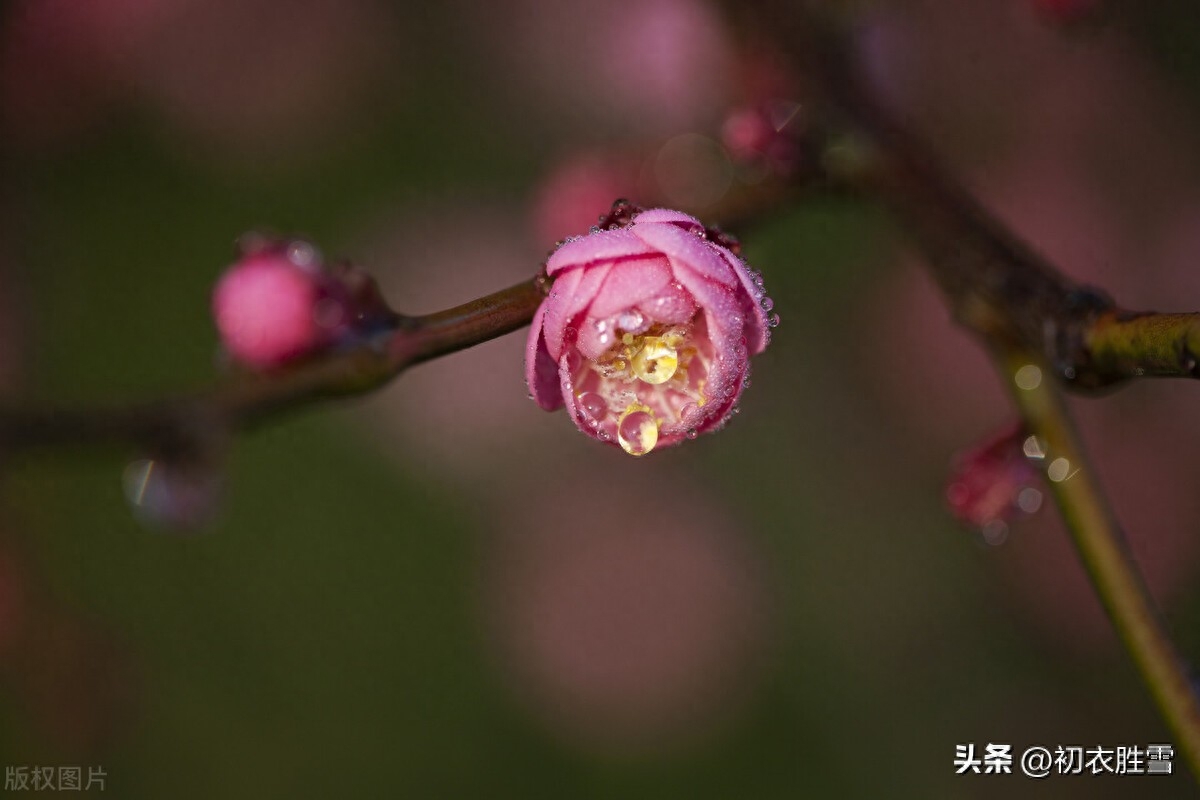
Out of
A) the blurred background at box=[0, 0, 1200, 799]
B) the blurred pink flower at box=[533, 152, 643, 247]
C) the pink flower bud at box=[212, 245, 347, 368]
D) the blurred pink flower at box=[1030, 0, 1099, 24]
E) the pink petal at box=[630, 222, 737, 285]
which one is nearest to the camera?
the pink petal at box=[630, 222, 737, 285]

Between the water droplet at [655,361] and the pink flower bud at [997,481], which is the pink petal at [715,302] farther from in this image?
the pink flower bud at [997,481]

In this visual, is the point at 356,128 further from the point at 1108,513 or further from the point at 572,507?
the point at 1108,513

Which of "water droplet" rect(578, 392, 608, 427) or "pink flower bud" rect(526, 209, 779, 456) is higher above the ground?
"pink flower bud" rect(526, 209, 779, 456)

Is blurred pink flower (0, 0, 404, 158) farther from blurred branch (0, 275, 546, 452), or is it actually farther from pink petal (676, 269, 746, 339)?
pink petal (676, 269, 746, 339)

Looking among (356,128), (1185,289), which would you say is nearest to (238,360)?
(356,128)

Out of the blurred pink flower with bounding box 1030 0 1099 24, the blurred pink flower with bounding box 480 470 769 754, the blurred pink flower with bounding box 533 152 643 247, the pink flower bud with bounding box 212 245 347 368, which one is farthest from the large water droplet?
the blurred pink flower with bounding box 480 470 769 754

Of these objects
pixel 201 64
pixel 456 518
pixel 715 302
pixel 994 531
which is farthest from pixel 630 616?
pixel 715 302

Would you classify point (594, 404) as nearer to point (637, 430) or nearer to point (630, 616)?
point (637, 430)

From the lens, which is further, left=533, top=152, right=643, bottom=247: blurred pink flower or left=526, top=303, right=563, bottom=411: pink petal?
left=533, top=152, right=643, bottom=247: blurred pink flower
